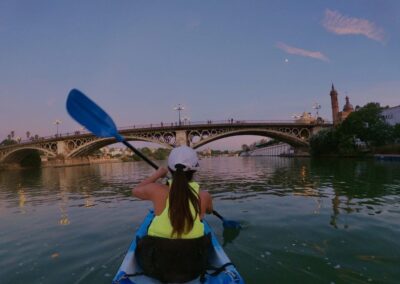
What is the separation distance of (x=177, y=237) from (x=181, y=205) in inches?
14.9

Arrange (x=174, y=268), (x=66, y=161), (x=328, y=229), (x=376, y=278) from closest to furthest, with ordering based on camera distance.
→ (x=174, y=268) → (x=376, y=278) → (x=328, y=229) → (x=66, y=161)

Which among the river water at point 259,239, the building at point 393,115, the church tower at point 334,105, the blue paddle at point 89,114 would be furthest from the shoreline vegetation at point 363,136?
the blue paddle at point 89,114

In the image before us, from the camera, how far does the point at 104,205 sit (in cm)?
1411

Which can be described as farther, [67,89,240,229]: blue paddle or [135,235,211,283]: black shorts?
[67,89,240,229]: blue paddle

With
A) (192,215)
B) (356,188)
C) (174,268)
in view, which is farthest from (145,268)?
(356,188)

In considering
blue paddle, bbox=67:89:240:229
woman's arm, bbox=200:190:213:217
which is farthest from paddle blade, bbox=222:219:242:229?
woman's arm, bbox=200:190:213:217

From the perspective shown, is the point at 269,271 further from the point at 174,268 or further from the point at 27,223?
the point at 27,223

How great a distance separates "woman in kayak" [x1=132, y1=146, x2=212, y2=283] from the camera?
335cm

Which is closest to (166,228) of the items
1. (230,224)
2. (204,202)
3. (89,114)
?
(204,202)

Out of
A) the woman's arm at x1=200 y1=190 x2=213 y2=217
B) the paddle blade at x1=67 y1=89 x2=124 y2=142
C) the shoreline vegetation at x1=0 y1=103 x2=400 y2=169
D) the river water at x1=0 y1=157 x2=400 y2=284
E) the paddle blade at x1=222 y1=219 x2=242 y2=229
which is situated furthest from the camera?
the shoreline vegetation at x1=0 y1=103 x2=400 y2=169

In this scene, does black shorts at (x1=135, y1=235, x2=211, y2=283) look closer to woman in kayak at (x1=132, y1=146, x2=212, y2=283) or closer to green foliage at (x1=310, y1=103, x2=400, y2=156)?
woman in kayak at (x1=132, y1=146, x2=212, y2=283)

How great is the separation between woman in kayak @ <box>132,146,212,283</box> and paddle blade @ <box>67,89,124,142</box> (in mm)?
3672

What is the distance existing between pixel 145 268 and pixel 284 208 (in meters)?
8.97

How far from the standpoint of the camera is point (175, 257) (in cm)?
335
